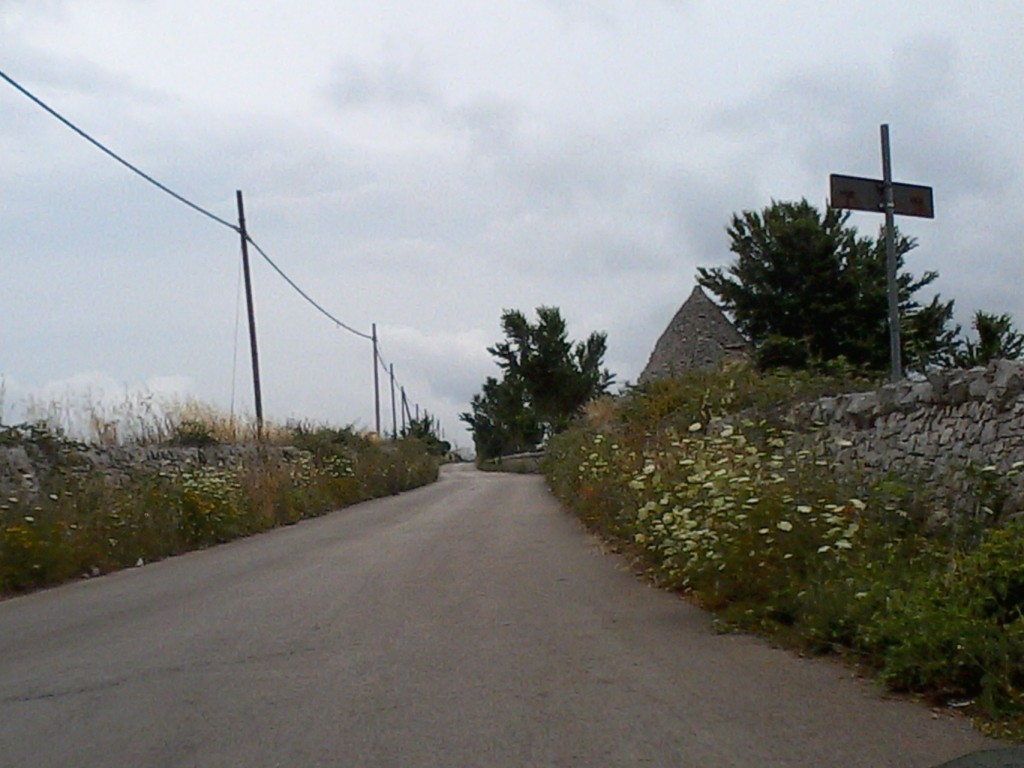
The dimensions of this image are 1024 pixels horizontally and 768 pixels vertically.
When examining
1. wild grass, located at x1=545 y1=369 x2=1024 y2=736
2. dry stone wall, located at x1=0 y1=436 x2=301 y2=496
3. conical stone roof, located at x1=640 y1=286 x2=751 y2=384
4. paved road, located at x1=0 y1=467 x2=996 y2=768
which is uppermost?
conical stone roof, located at x1=640 y1=286 x2=751 y2=384

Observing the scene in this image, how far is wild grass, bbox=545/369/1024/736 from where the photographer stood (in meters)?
6.00

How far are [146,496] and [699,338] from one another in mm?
13293

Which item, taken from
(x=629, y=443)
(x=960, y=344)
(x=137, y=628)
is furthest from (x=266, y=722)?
(x=960, y=344)

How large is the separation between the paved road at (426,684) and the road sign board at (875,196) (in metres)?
4.16

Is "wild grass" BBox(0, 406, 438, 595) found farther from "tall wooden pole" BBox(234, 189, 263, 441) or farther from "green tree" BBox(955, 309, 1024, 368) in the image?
"green tree" BBox(955, 309, 1024, 368)

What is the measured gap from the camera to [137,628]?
9.57m

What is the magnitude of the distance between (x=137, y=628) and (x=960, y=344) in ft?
60.0

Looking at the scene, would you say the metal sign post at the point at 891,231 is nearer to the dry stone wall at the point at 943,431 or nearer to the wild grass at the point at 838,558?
the dry stone wall at the point at 943,431

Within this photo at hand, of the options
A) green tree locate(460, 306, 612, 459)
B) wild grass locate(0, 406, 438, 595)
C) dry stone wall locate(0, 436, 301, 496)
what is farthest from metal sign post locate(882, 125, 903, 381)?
A: green tree locate(460, 306, 612, 459)

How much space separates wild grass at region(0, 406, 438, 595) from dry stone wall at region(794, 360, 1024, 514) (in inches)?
377

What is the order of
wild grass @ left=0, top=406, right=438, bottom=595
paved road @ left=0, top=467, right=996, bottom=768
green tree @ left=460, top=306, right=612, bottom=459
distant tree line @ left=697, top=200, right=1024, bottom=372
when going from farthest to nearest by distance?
green tree @ left=460, top=306, right=612, bottom=459 < distant tree line @ left=697, top=200, right=1024, bottom=372 < wild grass @ left=0, top=406, right=438, bottom=595 < paved road @ left=0, top=467, right=996, bottom=768

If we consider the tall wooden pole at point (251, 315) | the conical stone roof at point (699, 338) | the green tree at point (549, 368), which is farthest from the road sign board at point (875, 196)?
the green tree at point (549, 368)

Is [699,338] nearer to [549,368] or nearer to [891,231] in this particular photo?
[891,231]

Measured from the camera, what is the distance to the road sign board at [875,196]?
10.7 meters
